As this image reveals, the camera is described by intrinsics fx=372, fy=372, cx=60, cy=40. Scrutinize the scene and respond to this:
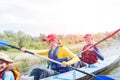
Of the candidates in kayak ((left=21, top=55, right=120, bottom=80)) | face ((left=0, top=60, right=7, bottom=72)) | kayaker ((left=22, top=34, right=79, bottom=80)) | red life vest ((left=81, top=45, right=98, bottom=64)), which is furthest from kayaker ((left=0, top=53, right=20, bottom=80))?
red life vest ((left=81, top=45, right=98, bottom=64))

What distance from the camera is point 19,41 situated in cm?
1391

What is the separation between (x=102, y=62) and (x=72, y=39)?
26.0 feet

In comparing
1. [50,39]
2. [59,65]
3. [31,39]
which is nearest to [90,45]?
[59,65]

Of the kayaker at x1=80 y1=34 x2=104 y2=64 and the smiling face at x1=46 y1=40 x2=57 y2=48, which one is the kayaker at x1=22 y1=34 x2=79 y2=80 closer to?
the smiling face at x1=46 y1=40 x2=57 y2=48

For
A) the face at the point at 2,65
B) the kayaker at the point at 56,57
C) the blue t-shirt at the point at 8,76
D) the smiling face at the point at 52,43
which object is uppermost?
the smiling face at the point at 52,43

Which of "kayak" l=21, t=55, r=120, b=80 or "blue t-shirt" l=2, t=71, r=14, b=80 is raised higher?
"kayak" l=21, t=55, r=120, b=80

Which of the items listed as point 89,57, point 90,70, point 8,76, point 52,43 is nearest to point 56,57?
point 52,43

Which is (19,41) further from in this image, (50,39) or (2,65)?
(2,65)

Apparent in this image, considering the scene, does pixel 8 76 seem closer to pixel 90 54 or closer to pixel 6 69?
pixel 6 69

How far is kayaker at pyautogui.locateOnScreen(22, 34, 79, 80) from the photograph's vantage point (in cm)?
597

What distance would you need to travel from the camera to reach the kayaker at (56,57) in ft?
19.6

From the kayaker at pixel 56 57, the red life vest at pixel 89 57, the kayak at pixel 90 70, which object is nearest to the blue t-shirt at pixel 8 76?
the kayak at pixel 90 70

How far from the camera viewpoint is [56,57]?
638cm

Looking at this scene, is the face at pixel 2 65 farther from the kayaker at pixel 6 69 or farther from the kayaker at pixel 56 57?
the kayaker at pixel 56 57
